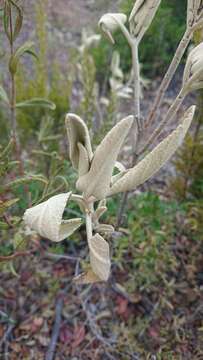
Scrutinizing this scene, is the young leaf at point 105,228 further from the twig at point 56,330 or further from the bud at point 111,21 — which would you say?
the twig at point 56,330

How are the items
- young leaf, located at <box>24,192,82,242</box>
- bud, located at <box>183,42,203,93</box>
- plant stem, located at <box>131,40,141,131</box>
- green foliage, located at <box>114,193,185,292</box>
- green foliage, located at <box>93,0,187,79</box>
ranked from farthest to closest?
green foliage, located at <box>93,0,187,79</box> < green foliage, located at <box>114,193,185,292</box> < plant stem, located at <box>131,40,141,131</box> < bud, located at <box>183,42,203,93</box> < young leaf, located at <box>24,192,82,242</box>

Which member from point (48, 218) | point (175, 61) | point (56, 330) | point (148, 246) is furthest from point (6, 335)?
point (175, 61)

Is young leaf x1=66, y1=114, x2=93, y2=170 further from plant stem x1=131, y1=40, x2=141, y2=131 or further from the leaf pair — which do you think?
plant stem x1=131, y1=40, x2=141, y2=131

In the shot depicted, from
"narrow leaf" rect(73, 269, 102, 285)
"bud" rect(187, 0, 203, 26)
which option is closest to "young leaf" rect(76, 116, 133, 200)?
"narrow leaf" rect(73, 269, 102, 285)

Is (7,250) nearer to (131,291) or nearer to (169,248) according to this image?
(131,291)

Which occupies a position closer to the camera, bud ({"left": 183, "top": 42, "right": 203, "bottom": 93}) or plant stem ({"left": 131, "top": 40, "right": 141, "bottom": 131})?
bud ({"left": 183, "top": 42, "right": 203, "bottom": 93})

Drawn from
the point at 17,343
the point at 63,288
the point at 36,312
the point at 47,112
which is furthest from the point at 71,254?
the point at 47,112

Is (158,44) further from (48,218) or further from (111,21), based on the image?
(48,218)
